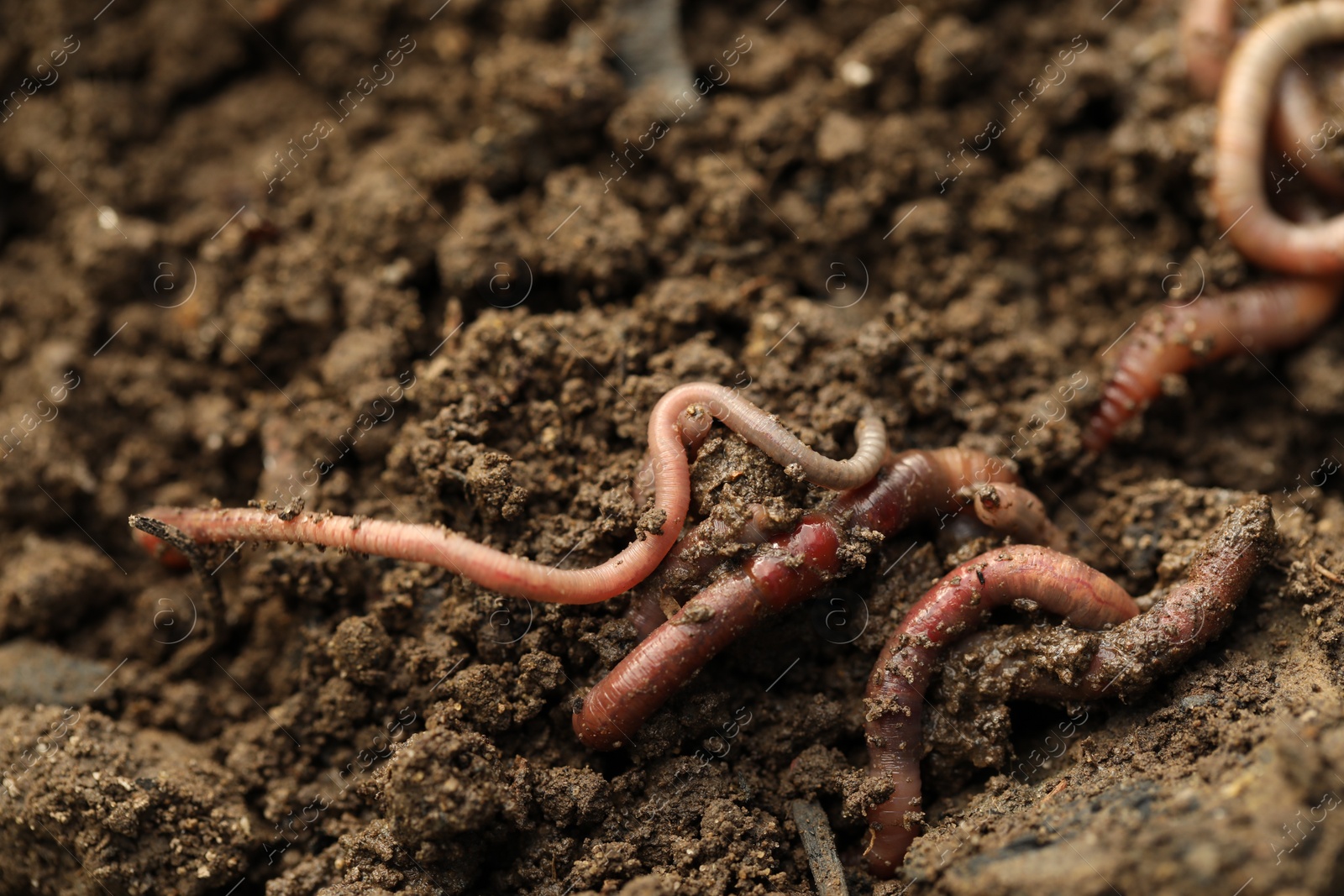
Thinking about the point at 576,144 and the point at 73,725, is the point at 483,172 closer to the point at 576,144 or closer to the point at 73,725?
the point at 576,144

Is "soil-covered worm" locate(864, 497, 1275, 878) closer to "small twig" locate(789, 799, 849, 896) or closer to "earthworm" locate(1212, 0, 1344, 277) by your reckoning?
"small twig" locate(789, 799, 849, 896)

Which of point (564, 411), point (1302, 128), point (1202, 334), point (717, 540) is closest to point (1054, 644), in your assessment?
point (717, 540)

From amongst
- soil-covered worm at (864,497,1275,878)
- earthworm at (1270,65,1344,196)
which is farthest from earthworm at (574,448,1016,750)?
earthworm at (1270,65,1344,196)

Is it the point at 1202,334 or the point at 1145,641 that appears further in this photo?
the point at 1202,334

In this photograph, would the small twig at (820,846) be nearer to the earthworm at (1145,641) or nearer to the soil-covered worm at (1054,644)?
the soil-covered worm at (1054,644)

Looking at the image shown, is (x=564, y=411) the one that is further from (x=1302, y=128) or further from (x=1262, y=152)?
(x=1302, y=128)
